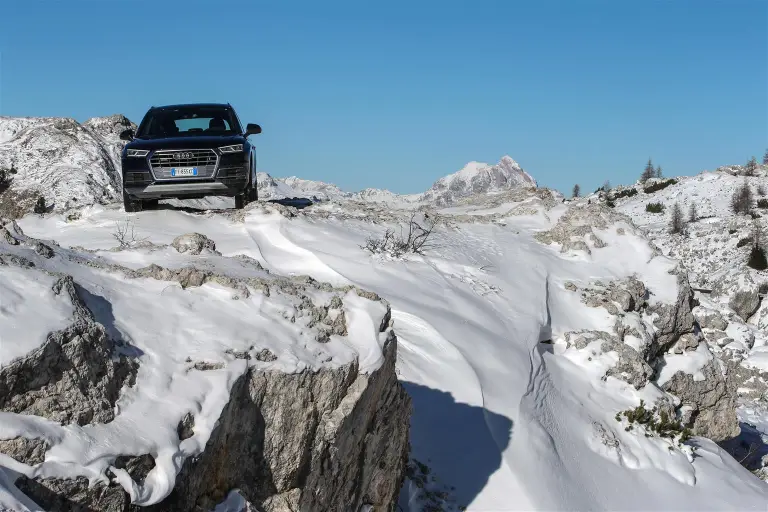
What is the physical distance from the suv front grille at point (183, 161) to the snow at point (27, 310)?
7.82 meters

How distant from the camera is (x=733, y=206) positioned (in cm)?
4334

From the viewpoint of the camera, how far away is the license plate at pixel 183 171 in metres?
11.2

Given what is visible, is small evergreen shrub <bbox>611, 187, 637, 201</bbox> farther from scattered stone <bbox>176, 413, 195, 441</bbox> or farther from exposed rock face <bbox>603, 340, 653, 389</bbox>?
scattered stone <bbox>176, 413, 195, 441</bbox>

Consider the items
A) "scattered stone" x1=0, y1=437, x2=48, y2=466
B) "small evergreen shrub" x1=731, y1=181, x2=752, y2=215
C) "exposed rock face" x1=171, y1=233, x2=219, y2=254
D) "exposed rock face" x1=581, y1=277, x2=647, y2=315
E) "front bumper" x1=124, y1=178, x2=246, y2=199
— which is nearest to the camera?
"scattered stone" x1=0, y1=437, x2=48, y2=466

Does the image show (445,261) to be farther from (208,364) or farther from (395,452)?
(208,364)

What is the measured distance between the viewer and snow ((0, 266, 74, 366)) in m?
3.14

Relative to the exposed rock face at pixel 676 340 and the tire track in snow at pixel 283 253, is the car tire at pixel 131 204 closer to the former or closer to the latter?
the tire track in snow at pixel 283 253

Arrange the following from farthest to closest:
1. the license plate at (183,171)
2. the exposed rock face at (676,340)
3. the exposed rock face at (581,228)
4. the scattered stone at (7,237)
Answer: the exposed rock face at (581,228), the license plate at (183,171), the exposed rock face at (676,340), the scattered stone at (7,237)

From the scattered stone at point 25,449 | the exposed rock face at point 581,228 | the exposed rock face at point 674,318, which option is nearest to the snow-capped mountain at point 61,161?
the exposed rock face at point 581,228

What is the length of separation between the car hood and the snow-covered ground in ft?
3.13

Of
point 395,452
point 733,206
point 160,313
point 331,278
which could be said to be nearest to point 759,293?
point 733,206

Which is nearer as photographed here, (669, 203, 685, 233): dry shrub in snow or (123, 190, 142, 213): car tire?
(123, 190, 142, 213): car tire

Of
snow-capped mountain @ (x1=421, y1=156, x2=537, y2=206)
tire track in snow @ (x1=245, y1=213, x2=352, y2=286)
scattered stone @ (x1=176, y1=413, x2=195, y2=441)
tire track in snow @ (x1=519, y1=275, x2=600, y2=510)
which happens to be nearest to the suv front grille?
tire track in snow @ (x1=245, y1=213, x2=352, y2=286)

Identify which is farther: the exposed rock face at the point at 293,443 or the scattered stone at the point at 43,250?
the scattered stone at the point at 43,250
